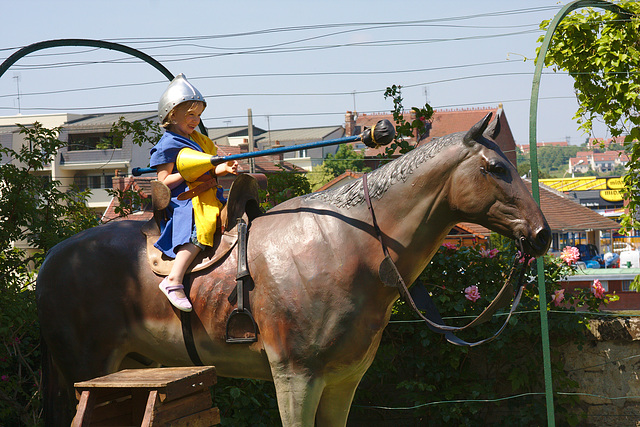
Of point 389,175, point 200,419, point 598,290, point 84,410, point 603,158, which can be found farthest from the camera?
point 603,158

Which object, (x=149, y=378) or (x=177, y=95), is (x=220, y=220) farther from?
(x=149, y=378)

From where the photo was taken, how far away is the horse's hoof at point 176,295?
11.1ft

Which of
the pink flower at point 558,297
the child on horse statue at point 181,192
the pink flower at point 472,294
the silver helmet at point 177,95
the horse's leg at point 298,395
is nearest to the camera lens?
the horse's leg at point 298,395

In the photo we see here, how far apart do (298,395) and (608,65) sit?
4.29 m

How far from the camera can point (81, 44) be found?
18.7 ft

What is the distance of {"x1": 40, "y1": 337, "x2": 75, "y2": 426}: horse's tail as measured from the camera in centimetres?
385

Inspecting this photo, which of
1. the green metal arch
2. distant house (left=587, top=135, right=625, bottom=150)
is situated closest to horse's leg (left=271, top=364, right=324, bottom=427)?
the green metal arch

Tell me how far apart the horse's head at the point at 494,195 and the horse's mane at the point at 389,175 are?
0.46 feet

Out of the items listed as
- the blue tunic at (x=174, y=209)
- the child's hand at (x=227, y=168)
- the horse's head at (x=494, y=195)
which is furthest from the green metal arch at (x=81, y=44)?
the horse's head at (x=494, y=195)

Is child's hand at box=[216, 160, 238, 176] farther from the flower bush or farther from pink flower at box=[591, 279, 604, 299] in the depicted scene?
pink flower at box=[591, 279, 604, 299]

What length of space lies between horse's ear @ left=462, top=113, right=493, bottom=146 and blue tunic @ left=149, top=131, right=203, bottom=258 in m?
1.52

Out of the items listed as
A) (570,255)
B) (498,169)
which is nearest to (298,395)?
(498,169)

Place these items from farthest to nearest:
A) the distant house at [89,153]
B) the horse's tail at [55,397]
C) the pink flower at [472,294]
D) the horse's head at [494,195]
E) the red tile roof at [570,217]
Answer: the distant house at [89,153]
the red tile roof at [570,217]
the pink flower at [472,294]
the horse's tail at [55,397]
the horse's head at [494,195]

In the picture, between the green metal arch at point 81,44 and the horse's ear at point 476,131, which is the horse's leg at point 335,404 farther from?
the green metal arch at point 81,44
